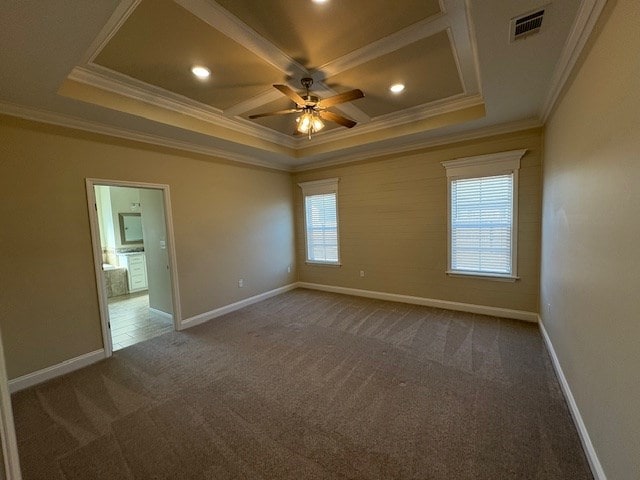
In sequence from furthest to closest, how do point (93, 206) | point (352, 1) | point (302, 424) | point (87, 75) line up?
point (93, 206), point (87, 75), point (302, 424), point (352, 1)

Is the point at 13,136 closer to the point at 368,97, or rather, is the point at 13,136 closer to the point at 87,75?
the point at 87,75

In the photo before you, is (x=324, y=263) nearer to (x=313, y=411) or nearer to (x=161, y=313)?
(x=161, y=313)

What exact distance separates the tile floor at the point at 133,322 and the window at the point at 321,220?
10.0 feet

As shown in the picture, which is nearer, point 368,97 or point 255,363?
point 255,363

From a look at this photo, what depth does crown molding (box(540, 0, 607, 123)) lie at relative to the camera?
167cm

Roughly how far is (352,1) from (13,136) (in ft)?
11.3

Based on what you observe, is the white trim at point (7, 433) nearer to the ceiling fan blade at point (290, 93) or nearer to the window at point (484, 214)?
the ceiling fan blade at point (290, 93)

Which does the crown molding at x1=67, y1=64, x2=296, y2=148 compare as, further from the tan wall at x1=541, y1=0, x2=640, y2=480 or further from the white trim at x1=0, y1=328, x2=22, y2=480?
the tan wall at x1=541, y1=0, x2=640, y2=480

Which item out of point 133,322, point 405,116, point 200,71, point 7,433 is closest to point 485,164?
point 405,116

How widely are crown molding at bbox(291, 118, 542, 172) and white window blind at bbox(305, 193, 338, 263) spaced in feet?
2.38

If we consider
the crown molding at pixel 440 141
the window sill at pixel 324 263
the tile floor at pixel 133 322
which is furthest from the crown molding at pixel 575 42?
the tile floor at pixel 133 322

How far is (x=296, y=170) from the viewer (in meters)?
5.98

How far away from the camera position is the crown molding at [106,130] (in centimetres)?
270

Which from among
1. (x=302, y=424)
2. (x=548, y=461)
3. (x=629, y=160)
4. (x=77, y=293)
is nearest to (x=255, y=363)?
(x=302, y=424)
